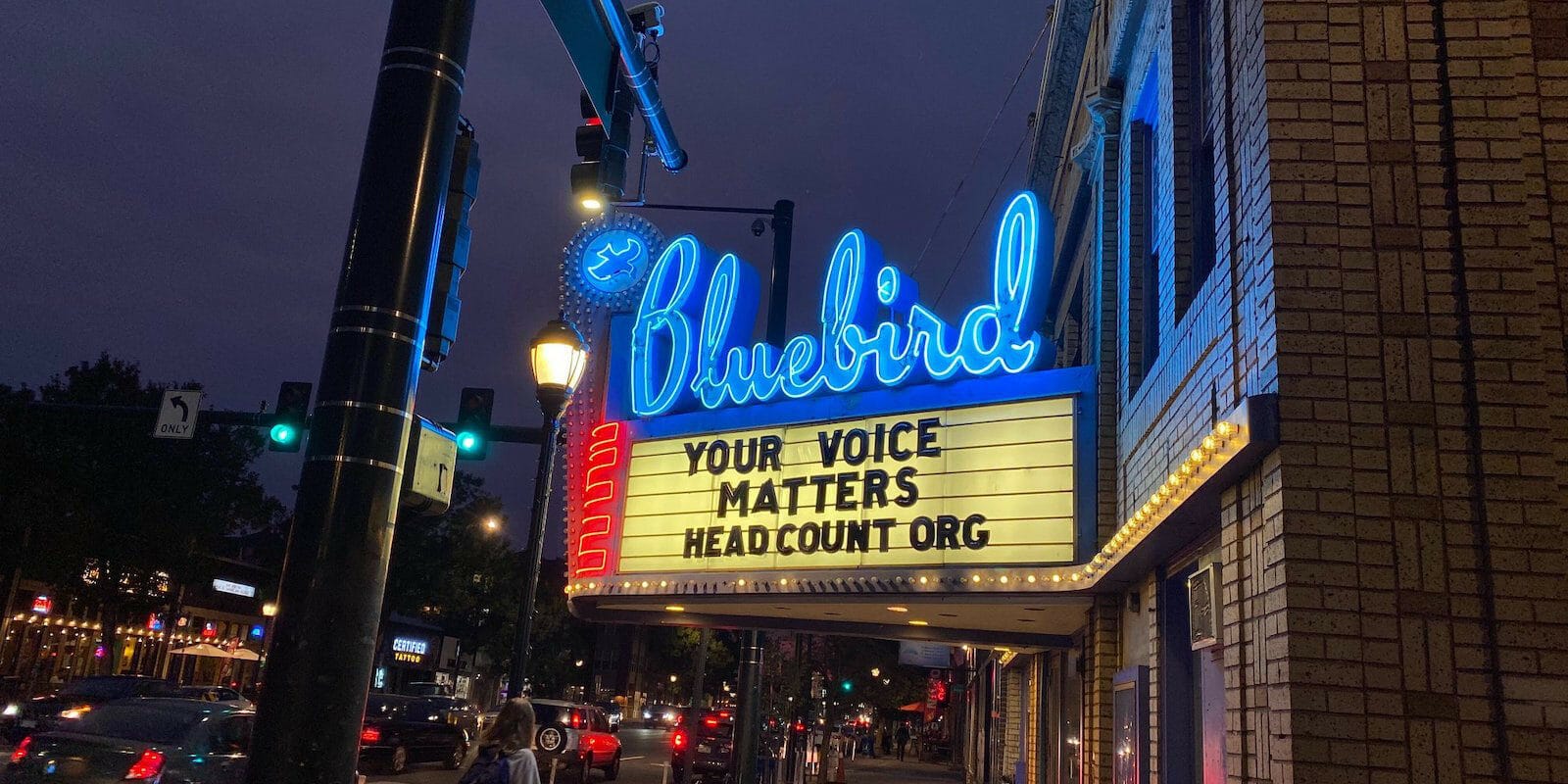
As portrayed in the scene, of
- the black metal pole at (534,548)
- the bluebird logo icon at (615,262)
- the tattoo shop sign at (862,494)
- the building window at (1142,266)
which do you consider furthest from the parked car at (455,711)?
the building window at (1142,266)

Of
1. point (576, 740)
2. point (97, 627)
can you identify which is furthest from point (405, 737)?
point (97, 627)

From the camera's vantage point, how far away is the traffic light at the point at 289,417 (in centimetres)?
1553

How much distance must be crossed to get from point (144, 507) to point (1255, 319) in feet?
119

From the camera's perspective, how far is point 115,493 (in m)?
34.0

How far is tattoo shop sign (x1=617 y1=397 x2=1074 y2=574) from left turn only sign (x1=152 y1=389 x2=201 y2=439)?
7.80 metres

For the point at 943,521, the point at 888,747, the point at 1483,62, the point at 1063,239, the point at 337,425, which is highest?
the point at 1063,239

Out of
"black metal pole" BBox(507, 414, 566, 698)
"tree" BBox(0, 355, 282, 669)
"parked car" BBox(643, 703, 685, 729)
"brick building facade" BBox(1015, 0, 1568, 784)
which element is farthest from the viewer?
"parked car" BBox(643, 703, 685, 729)

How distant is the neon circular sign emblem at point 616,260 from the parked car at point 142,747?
6.73 m

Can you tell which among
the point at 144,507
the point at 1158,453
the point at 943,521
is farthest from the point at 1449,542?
the point at 144,507

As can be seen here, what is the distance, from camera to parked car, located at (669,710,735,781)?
28.5m

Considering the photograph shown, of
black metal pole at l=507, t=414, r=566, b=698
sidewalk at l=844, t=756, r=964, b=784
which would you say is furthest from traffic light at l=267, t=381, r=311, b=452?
sidewalk at l=844, t=756, r=964, b=784

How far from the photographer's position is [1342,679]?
4727mm

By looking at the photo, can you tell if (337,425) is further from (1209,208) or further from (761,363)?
(761,363)

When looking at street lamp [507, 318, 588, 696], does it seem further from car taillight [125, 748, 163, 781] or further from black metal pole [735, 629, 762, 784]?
black metal pole [735, 629, 762, 784]
